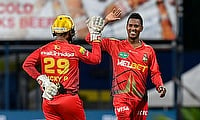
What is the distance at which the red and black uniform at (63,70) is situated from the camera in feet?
43.5

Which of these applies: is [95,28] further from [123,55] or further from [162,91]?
[162,91]

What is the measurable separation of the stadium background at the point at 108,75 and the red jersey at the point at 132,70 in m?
5.66

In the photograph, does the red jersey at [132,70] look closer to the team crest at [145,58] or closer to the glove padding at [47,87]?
the team crest at [145,58]

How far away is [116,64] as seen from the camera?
534 inches

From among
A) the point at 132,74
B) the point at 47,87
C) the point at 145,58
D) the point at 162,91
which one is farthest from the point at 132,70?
the point at 47,87

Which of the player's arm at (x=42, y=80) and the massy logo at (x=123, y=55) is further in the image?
the massy logo at (x=123, y=55)

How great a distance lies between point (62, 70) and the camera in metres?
13.3

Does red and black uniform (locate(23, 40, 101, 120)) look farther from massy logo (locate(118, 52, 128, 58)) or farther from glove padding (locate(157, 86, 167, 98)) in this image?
glove padding (locate(157, 86, 167, 98))

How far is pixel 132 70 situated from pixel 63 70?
0.89 m

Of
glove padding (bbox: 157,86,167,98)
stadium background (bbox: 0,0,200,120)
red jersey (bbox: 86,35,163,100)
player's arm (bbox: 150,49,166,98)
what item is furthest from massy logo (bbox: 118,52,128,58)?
stadium background (bbox: 0,0,200,120)

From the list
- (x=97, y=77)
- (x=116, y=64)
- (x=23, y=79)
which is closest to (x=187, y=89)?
(x=97, y=77)

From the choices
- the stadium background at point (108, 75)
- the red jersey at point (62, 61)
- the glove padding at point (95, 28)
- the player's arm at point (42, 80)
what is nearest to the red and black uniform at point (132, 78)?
the glove padding at point (95, 28)

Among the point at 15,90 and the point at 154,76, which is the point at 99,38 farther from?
the point at 15,90

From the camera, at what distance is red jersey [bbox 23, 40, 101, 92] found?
43.5 ft
